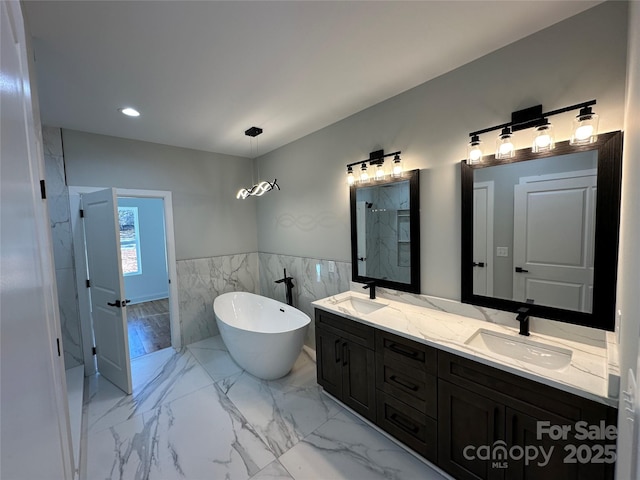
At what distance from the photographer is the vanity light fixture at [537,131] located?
143 centimetres

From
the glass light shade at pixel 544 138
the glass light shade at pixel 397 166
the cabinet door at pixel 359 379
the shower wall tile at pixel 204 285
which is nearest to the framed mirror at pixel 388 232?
the glass light shade at pixel 397 166

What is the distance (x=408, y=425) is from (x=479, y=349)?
0.76 m

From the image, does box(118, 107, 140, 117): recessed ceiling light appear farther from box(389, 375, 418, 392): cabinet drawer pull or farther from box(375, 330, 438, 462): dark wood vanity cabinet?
box(389, 375, 418, 392): cabinet drawer pull

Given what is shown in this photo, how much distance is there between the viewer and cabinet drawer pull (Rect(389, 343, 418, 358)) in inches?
69.8

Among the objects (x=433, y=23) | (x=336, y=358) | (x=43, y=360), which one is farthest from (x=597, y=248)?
(x=43, y=360)

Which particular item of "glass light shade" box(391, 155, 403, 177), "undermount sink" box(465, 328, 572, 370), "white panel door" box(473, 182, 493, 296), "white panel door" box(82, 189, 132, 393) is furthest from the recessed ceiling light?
"undermount sink" box(465, 328, 572, 370)

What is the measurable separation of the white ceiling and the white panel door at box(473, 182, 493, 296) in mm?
938

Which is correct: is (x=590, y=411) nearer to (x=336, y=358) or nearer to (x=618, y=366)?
(x=618, y=366)

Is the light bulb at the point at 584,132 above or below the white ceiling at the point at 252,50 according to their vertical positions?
below

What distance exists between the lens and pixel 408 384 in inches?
71.7

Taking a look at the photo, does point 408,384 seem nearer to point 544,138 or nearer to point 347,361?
point 347,361

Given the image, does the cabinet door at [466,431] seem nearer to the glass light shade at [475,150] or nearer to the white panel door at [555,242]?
the white panel door at [555,242]

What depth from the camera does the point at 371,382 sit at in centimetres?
207

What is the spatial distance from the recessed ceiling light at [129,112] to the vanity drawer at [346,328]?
2526mm
